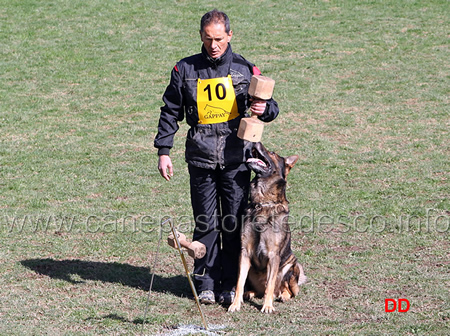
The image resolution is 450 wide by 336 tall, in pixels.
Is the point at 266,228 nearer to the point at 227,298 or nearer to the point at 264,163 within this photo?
the point at 264,163

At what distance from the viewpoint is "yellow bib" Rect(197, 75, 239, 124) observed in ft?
17.7

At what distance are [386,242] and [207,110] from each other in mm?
2923

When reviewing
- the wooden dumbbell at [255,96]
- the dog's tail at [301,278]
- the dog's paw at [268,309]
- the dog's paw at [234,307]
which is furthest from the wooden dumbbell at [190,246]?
the dog's tail at [301,278]

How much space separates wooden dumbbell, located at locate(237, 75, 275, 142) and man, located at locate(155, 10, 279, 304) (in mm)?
99

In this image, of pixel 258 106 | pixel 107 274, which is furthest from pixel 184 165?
pixel 258 106

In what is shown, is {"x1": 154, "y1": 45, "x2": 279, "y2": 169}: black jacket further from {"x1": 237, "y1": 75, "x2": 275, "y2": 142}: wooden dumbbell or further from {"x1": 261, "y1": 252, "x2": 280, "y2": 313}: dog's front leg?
{"x1": 261, "y1": 252, "x2": 280, "y2": 313}: dog's front leg

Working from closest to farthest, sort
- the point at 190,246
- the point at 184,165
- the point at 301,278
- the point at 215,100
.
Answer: the point at 190,246 → the point at 215,100 → the point at 301,278 → the point at 184,165

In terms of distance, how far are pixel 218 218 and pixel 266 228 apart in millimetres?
507

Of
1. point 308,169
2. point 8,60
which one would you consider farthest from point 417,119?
point 8,60

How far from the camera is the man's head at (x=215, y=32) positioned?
520cm

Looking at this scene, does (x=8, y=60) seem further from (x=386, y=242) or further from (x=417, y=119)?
(x=386, y=242)

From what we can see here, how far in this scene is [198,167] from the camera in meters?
5.57

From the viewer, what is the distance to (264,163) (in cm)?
560

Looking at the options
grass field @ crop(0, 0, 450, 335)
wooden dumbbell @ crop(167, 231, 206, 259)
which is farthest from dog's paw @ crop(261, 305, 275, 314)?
wooden dumbbell @ crop(167, 231, 206, 259)
